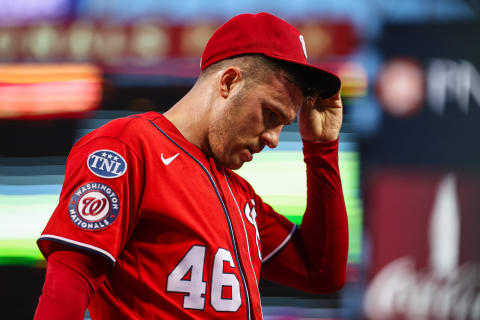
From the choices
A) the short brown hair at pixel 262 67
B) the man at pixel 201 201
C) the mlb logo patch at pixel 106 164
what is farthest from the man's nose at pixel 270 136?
the mlb logo patch at pixel 106 164

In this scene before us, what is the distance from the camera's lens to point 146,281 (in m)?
1.05

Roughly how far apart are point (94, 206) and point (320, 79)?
0.59 metres

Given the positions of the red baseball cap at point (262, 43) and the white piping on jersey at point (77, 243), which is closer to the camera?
the white piping on jersey at point (77, 243)

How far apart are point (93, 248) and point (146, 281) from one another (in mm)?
131

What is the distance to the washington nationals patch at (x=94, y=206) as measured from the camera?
39.0 inches

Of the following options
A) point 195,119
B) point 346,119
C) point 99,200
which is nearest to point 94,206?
point 99,200

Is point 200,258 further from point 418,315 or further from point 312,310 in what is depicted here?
point 418,315

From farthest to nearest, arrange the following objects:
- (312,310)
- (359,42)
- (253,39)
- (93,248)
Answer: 1. (359,42)
2. (312,310)
3. (253,39)
4. (93,248)

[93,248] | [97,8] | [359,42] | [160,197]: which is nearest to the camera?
[93,248]

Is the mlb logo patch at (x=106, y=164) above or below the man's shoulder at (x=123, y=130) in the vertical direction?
below

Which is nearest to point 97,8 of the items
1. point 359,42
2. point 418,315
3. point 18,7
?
point 18,7

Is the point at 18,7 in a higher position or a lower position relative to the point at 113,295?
higher

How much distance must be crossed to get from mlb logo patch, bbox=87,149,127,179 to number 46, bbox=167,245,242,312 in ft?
0.65

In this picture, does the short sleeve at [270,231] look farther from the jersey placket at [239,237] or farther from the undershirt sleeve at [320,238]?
the jersey placket at [239,237]
